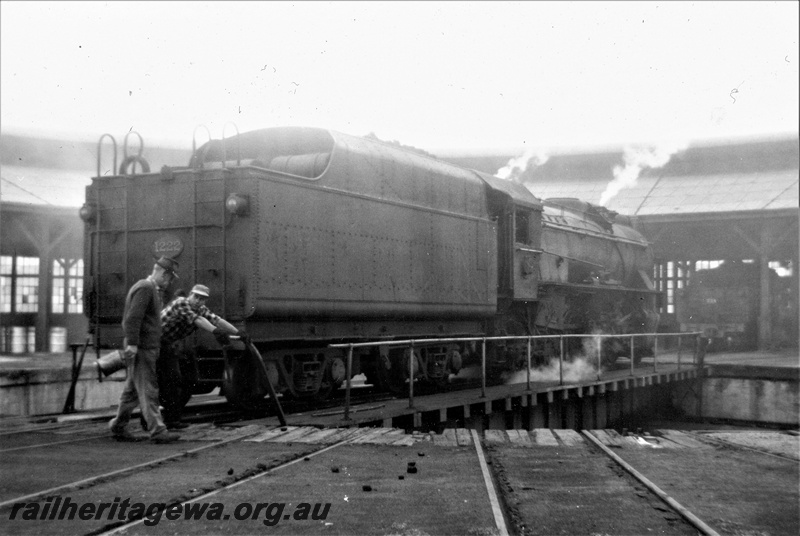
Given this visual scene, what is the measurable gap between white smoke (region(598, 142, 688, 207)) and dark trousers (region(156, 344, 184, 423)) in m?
20.8

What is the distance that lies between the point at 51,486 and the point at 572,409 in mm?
11126

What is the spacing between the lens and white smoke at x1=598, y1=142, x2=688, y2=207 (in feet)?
90.1

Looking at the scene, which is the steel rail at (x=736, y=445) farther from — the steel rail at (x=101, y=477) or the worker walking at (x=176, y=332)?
the worker walking at (x=176, y=332)

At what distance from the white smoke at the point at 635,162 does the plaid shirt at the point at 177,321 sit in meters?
20.8

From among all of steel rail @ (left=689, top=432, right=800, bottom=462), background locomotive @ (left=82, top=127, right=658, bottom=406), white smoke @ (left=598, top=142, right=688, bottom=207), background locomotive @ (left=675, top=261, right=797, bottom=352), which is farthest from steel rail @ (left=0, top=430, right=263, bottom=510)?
background locomotive @ (left=675, top=261, right=797, bottom=352)

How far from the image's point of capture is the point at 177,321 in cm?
842

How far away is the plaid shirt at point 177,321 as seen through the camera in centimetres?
839

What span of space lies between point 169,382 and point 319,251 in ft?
8.83

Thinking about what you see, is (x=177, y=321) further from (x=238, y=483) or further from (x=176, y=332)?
(x=238, y=483)

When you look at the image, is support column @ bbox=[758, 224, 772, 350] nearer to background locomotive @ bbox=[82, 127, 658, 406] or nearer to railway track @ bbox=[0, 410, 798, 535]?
background locomotive @ bbox=[82, 127, 658, 406]

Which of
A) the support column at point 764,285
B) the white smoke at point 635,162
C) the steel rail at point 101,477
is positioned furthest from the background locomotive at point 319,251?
the white smoke at point 635,162

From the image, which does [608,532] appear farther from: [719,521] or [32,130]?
[32,130]

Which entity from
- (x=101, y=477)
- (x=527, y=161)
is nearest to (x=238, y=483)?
(x=101, y=477)

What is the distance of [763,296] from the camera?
82.4 feet
